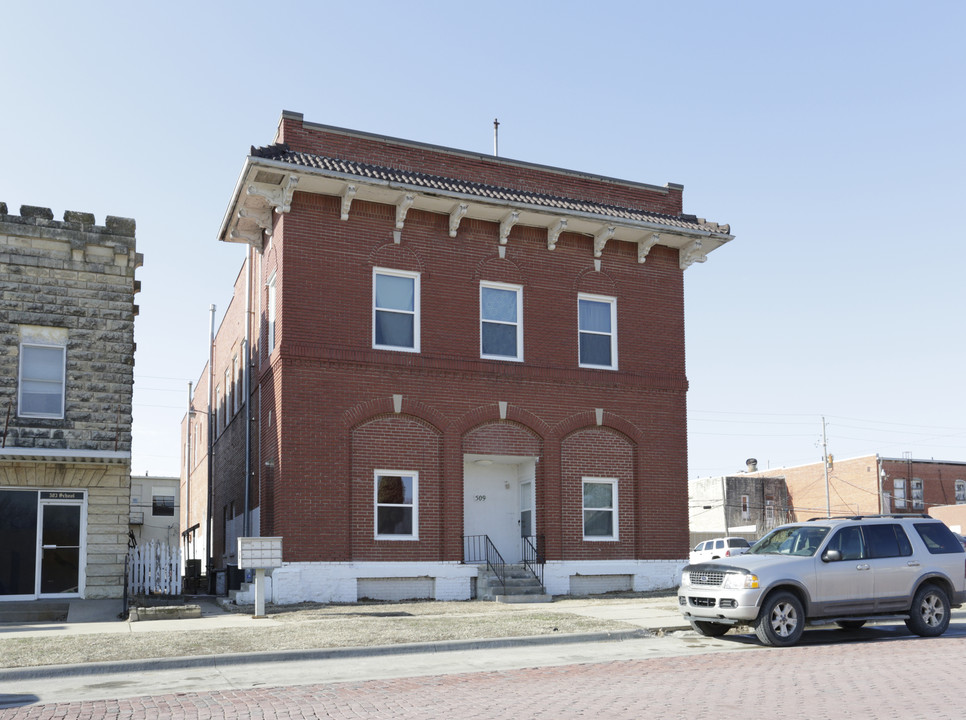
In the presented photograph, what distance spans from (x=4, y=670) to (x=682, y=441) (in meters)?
17.1

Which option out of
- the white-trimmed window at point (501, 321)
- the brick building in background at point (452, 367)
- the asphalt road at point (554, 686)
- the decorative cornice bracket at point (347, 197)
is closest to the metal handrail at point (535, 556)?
the brick building in background at point (452, 367)

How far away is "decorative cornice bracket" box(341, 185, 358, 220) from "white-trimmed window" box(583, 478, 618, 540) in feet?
27.6

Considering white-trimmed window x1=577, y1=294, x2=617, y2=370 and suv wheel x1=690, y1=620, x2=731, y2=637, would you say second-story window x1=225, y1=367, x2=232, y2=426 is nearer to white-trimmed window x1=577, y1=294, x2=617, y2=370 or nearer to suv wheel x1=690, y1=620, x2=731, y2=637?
white-trimmed window x1=577, y1=294, x2=617, y2=370

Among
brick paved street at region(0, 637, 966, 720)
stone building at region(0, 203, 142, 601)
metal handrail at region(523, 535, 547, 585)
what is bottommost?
brick paved street at region(0, 637, 966, 720)

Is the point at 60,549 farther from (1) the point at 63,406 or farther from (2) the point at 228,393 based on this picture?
(2) the point at 228,393

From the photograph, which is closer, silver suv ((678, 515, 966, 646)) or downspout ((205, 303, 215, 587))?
silver suv ((678, 515, 966, 646))

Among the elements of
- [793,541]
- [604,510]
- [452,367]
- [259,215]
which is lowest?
[793,541]

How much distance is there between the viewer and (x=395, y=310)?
22.4 meters

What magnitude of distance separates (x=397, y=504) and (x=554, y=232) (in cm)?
743

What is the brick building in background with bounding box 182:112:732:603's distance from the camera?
69.7 ft

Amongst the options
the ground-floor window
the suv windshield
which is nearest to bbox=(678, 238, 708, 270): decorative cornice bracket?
the suv windshield

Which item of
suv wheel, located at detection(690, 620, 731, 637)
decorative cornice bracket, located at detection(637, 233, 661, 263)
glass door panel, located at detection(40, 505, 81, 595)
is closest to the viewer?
suv wheel, located at detection(690, 620, 731, 637)

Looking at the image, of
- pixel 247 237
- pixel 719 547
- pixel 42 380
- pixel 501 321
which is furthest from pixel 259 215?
pixel 719 547

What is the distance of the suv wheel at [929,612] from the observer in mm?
14922
